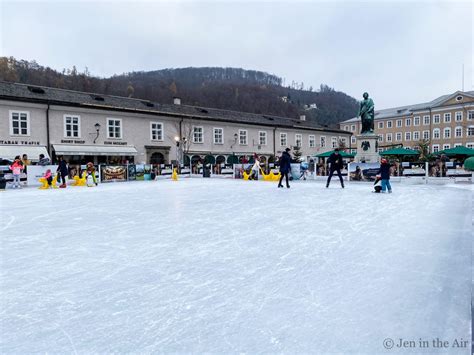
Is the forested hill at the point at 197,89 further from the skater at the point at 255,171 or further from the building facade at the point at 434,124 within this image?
the skater at the point at 255,171

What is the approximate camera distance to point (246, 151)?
37125mm

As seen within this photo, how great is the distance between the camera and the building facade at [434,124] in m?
54.5

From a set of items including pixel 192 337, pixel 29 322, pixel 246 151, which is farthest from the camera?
pixel 246 151

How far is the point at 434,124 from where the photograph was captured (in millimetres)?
59031

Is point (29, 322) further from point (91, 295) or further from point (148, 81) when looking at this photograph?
point (148, 81)

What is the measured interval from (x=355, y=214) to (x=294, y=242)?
286cm

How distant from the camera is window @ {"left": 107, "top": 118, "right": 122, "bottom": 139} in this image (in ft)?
93.2

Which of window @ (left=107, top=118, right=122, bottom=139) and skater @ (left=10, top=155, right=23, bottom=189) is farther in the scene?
window @ (left=107, top=118, right=122, bottom=139)

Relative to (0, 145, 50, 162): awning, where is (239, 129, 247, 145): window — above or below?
above

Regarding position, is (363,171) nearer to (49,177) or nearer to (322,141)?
(49,177)

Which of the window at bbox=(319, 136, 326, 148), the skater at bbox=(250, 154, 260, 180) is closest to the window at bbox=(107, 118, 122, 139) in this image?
the skater at bbox=(250, 154, 260, 180)

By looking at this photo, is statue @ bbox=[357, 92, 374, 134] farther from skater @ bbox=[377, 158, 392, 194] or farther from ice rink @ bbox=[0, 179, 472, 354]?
ice rink @ bbox=[0, 179, 472, 354]

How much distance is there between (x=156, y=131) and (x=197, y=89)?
129 ft

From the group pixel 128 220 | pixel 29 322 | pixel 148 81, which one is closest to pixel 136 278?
pixel 29 322
